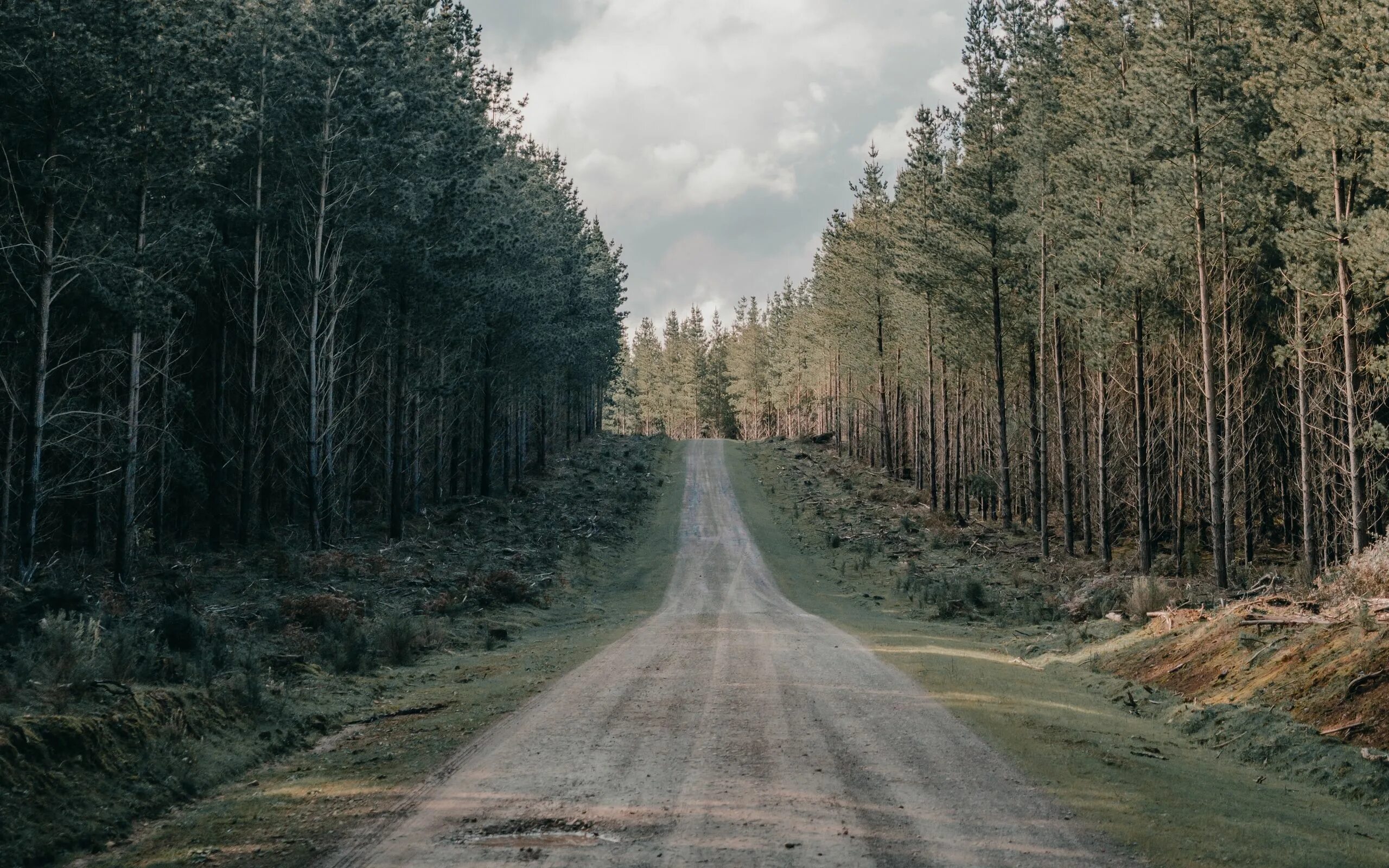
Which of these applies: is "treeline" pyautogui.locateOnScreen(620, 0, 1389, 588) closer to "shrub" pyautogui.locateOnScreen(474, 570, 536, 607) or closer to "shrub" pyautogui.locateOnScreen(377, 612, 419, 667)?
"shrub" pyautogui.locateOnScreen(474, 570, 536, 607)

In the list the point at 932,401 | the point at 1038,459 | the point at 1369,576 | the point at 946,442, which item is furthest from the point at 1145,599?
the point at 932,401

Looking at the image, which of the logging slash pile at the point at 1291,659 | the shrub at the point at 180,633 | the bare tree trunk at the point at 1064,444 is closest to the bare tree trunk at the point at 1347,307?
the logging slash pile at the point at 1291,659

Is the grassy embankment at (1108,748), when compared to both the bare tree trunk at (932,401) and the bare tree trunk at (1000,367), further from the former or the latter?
the bare tree trunk at (932,401)

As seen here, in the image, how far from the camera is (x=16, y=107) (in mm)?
17234

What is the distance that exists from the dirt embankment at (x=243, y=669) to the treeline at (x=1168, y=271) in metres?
18.4

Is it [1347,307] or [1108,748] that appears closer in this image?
[1108,748]

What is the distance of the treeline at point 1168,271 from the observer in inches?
867

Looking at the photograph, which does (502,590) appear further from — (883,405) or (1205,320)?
(883,405)

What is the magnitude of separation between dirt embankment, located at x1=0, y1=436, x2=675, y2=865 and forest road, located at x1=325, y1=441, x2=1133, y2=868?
0.91 m

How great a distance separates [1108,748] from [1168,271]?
70.8ft

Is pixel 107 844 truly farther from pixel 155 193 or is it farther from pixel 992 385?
pixel 992 385

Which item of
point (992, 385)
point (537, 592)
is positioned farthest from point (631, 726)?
point (992, 385)

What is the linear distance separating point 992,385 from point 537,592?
2937 cm

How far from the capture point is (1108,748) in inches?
355
